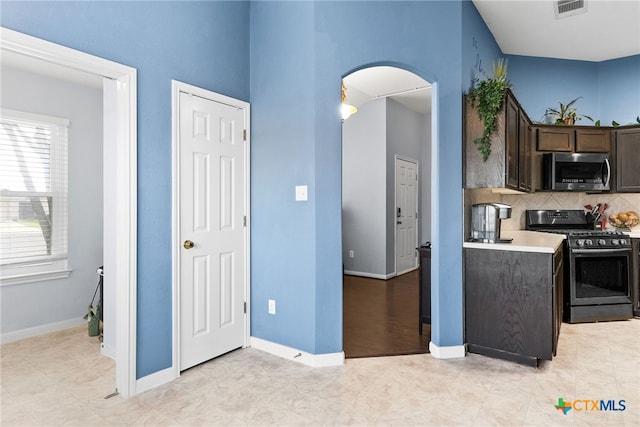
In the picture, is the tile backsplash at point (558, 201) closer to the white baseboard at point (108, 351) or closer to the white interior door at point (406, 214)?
the white interior door at point (406, 214)

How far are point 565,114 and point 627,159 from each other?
0.82 meters

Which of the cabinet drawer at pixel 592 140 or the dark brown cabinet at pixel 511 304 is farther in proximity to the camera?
the cabinet drawer at pixel 592 140

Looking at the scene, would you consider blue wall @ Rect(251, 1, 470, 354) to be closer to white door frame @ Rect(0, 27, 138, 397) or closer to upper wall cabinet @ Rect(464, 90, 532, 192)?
upper wall cabinet @ Rect(464, 90, 532, 192)

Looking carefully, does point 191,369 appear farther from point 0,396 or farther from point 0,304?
point 0,304

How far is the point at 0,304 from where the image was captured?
3.53 metres

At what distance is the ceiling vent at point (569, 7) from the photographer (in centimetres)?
346

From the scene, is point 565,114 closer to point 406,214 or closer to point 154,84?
point 406,214

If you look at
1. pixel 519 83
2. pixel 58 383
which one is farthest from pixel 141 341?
pixel 519 83

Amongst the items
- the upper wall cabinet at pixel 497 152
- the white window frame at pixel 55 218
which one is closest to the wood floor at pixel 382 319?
the upper wall cabinet at pixel 497 152

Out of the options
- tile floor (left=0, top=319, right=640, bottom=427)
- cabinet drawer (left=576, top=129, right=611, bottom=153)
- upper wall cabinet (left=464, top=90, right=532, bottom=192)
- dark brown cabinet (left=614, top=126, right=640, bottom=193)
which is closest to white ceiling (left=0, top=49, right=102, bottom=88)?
tile floor (left=0, top=319, right=640, bottom=427)

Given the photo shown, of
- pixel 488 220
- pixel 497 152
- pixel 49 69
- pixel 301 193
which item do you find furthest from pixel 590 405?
pixel 49 69

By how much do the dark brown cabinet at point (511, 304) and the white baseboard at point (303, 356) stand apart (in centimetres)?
109

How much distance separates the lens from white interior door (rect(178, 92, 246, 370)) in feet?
9.24

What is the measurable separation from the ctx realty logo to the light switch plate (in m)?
2.10
